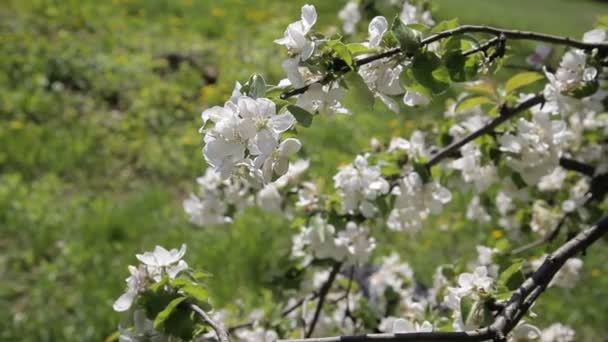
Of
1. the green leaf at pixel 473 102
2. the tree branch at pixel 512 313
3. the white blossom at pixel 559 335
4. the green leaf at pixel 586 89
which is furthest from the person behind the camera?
the white blossom at pixel 559 335

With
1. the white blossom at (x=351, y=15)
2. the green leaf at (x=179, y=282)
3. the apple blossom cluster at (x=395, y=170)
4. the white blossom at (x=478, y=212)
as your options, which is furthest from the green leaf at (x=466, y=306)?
the white blossom at (x=351, y=15)

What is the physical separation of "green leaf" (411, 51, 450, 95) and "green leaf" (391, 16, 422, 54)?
1.0 inches

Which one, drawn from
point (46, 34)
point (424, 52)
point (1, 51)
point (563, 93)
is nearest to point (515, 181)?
point (563, 93)

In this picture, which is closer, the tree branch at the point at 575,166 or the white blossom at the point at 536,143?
the white blossom at the point at 536,143

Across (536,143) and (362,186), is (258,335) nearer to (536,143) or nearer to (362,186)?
(362,186)

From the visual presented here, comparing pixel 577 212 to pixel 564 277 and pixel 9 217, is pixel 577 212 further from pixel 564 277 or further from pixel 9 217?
pixel 9 217

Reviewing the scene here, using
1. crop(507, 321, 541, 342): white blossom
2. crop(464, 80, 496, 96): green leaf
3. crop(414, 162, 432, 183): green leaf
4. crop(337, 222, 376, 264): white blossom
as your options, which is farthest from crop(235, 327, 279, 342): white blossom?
crop(464, 80, 496, 96): green leaf

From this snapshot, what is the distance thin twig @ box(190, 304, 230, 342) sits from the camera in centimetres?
82

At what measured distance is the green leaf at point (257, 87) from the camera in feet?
2.57

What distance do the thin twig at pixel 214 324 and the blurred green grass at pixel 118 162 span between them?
0.64 m

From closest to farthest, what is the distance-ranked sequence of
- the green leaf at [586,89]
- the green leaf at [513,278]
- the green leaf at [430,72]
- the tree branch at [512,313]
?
the tree branch at [512,313]
the green leaf at [430,72]
the green leaf at [513,278]
the green leaf at [586,89]

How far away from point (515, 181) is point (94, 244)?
196 centimetres

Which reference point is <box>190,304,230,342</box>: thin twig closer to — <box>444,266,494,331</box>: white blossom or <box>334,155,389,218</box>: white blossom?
<box>444,266,494,331</box>: white blossom

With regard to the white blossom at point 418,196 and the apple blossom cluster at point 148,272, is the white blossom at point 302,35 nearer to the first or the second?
the apple blossom cluster at point 148,272
